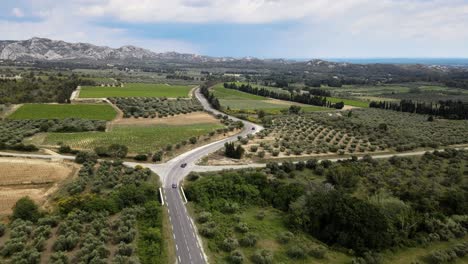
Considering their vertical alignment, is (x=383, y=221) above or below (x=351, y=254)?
above

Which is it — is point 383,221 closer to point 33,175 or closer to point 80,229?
point 80,229

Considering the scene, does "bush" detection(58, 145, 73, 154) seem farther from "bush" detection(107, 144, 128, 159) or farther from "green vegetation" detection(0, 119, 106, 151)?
"green vegetation" detection(0, 119, 106, 151)

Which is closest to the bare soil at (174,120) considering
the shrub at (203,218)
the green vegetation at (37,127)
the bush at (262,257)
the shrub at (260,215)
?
the green vegetation at (37,127)


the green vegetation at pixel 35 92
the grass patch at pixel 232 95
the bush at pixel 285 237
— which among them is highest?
the green vegetation at pixel 35 92

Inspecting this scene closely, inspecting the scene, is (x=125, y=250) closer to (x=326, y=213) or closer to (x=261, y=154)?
(x=326, y=213)

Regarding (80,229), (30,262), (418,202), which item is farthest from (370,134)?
(30,262)

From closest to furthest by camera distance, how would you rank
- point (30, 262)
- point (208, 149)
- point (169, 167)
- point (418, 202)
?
1. point (30, 262)
2. point (418, 202)
3. point (169, 167)
4. point (208, 149)

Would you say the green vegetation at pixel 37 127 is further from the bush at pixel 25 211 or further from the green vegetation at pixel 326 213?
the green vegetation at pixel 326 213
